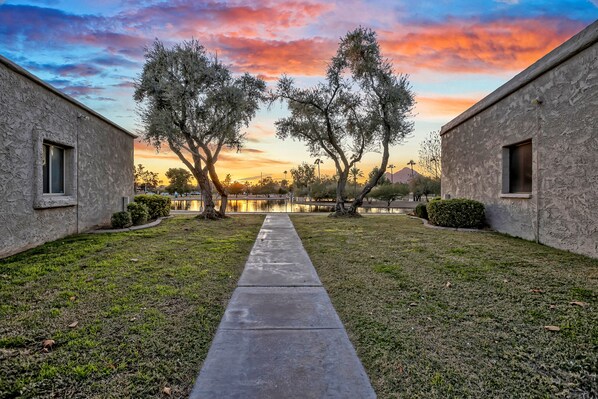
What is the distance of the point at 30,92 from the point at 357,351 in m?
8.16

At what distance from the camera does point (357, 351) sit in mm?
2438

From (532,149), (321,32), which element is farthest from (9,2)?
(532,149)

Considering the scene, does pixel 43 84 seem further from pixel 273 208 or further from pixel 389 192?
pixel 389 192

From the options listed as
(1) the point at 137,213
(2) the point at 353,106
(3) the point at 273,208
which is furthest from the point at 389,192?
(1) the point at 137,213

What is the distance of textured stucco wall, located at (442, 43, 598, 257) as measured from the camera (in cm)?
559

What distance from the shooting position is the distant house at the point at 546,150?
562 centimetres

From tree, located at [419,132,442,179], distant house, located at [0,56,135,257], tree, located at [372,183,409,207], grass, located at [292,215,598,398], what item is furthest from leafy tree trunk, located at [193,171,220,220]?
tree, located at [372,183,409,207]

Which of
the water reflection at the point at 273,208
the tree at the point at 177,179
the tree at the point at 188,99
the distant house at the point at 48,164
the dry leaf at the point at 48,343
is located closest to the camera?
the dry leaf at the point at 48,343

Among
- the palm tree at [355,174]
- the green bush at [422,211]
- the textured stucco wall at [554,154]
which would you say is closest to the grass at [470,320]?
the textured stucco wall at [554,154]

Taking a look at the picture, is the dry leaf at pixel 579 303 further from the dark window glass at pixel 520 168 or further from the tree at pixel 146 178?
the tree at pixel 146 178

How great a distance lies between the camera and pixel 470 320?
2977mm

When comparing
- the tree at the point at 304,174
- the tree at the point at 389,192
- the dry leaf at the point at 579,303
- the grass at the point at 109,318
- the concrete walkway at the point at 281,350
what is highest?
the tree at the point at 304,174

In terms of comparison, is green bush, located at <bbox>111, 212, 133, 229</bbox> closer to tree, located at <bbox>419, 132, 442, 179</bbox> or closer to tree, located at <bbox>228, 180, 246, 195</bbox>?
tree, located at <bbox>419, 132, 442, 179</bbox>

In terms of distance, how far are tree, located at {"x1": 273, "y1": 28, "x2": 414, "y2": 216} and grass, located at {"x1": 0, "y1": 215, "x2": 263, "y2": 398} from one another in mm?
10260
